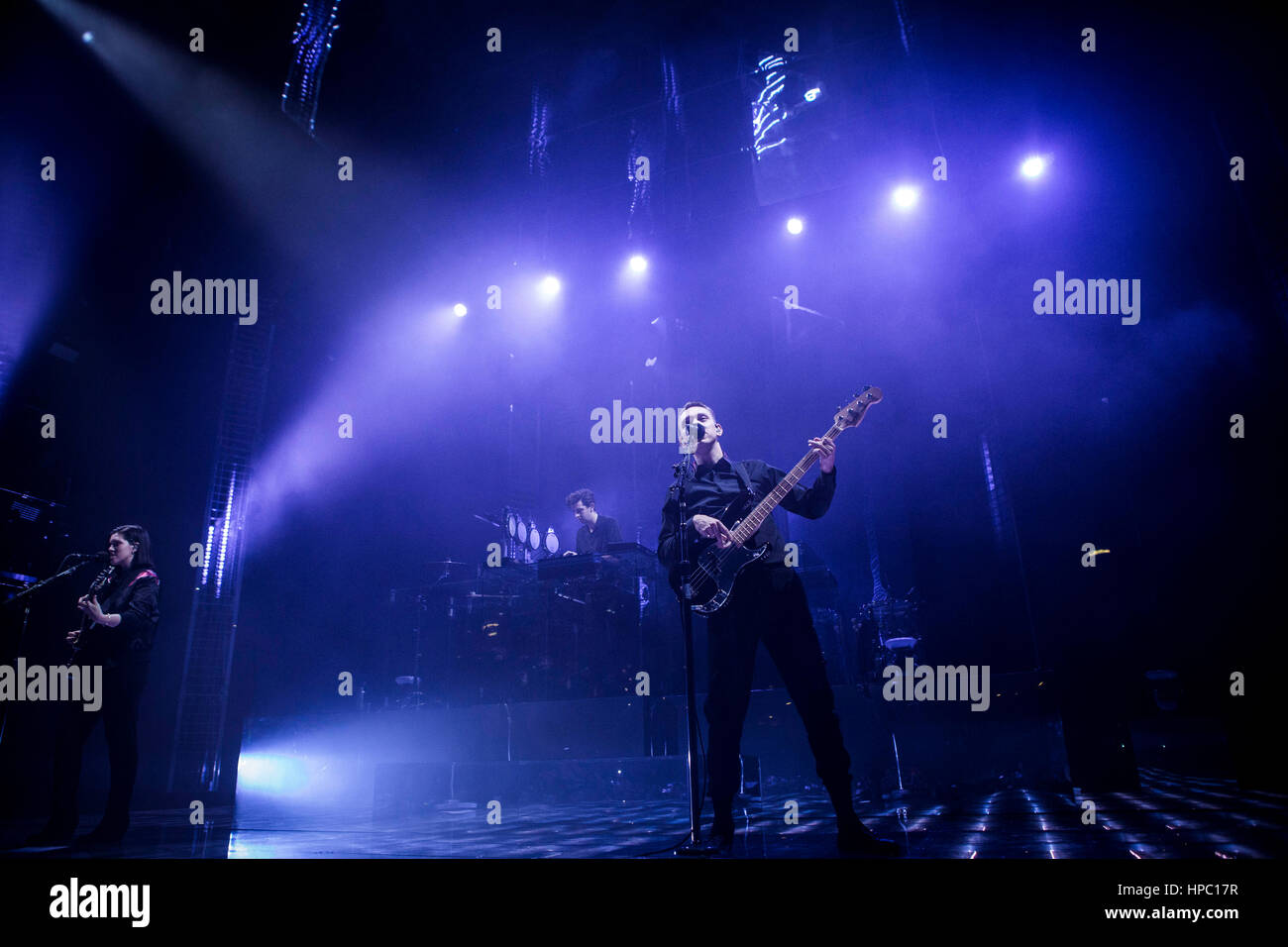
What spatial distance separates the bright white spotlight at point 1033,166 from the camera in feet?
30.3

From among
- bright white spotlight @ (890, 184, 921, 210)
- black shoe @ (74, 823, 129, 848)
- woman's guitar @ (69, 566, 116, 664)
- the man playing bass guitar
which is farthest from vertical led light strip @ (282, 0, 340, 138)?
bright white spotlight @ (890, 184, 921, 210)

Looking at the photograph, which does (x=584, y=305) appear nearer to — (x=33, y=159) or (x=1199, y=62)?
(x=33, y=159)

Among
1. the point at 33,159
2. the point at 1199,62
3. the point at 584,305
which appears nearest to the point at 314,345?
the point at 33,159

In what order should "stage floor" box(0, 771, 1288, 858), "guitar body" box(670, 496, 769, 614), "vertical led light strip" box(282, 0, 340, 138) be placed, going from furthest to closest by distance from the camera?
"vertical led light strip" box(282, 0, 340, 138), "guitar body" box(670, 496, 769, 614), "stage floor" box(0, 771, 1288, 858)

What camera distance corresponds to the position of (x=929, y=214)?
1121cm

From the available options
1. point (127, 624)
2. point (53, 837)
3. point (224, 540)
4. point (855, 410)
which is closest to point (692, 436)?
point (855, 410)

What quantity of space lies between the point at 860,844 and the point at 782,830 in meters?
1.26

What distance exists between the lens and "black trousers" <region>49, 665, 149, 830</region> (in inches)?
176

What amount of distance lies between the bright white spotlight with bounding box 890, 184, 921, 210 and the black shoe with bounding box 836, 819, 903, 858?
35.8 feet

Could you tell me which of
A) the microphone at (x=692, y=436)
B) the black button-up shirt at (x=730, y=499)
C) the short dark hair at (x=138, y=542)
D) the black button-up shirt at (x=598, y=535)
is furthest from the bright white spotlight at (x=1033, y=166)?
the short dark hair at (x=138, y=542)

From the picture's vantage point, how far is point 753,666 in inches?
137

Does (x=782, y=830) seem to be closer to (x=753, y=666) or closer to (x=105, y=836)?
(x=753, y=666)

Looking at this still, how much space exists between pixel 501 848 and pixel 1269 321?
8197 millimetres

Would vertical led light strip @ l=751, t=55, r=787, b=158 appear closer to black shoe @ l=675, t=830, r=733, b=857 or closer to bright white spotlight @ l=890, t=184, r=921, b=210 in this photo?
bright white spotlight @ l=890, t=184, r=921, b=210
